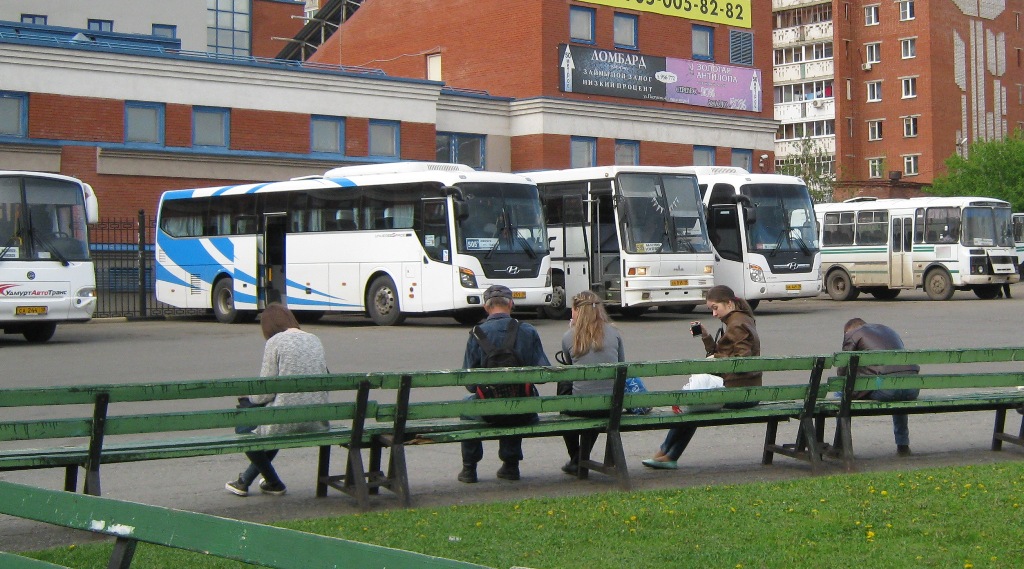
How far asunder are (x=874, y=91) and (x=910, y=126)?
3735 millimetres

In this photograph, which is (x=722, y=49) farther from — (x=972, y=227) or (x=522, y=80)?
(x=972, y=227)

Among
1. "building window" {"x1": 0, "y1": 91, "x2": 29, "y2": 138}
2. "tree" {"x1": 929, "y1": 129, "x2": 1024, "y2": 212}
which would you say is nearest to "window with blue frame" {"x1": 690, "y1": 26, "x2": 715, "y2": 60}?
"tree" {"x1": 929, "y1": 129, "x2": 1024, "y2": 212}

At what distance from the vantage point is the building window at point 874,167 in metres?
82.2

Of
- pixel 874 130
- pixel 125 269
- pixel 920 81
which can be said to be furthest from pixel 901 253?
pixel 874 130

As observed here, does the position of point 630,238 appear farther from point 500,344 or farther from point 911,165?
point 911,165

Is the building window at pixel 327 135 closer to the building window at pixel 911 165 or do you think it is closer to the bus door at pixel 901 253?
the bus door at pixel 901 253

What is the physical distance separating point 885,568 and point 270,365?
172 inches

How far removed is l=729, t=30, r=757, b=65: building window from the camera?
50.7 m

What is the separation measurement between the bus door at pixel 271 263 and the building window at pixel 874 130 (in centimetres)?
6170

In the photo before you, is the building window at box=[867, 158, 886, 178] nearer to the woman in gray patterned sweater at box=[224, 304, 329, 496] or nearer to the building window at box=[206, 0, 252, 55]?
the building window at box=[206, 0, 252, 55]

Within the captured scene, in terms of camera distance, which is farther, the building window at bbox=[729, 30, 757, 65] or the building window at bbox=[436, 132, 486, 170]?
the building window at bbox=[729, 30, 757, 65]

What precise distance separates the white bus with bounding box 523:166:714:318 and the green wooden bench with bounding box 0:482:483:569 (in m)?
22.8

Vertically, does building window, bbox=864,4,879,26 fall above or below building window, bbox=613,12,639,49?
above

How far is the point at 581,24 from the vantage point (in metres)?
46.4
